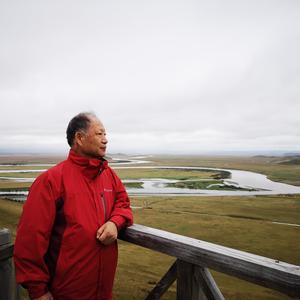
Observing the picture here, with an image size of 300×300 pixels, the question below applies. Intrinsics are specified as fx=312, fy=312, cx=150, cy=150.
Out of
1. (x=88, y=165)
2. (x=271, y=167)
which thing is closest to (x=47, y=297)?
(x=88, y=165)

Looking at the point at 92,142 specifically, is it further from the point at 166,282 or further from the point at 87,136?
the point at 166,282

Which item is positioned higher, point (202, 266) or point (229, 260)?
point (229, 260)

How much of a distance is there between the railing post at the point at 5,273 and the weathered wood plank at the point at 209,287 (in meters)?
1.86

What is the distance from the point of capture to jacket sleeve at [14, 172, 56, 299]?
2.47 metres

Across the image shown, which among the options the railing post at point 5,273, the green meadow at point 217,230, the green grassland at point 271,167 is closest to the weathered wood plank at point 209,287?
the railing post at point 5,273

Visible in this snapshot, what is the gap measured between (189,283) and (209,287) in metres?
0.20

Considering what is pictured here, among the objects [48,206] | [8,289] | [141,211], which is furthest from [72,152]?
[141,211]

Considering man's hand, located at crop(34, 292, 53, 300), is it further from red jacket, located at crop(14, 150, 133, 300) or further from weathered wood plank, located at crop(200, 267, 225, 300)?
weathered wood plank, located at crop(200, 267, 225, 300)

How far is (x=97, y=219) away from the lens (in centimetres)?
275

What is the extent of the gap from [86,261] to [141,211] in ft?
75.6

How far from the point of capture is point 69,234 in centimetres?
260

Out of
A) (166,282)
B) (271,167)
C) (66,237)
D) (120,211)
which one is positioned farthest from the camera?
(271,167)

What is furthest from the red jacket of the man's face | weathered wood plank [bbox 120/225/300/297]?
weathered wood plank [bbox 120/225/300/297]

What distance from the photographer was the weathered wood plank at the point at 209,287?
2.48m
